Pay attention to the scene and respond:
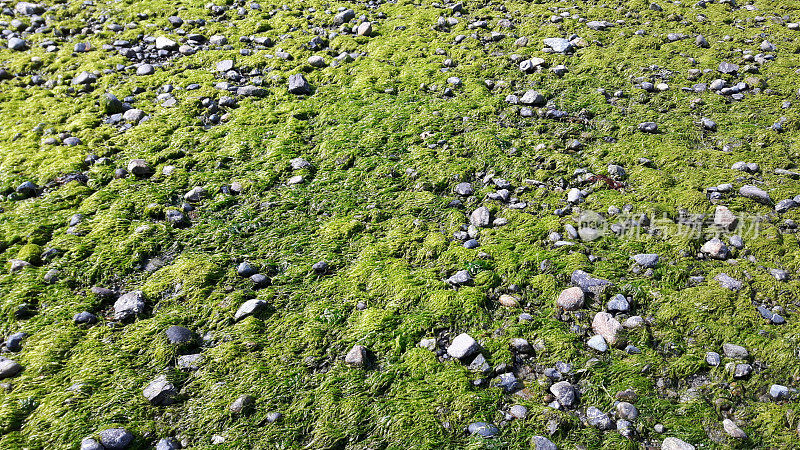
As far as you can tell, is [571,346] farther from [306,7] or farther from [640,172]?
[306,7]

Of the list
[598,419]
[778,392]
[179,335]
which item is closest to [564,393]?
[598,419]

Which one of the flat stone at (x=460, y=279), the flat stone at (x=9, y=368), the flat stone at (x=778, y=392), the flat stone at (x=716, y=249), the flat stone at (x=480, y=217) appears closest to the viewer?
the flat stone at (x=778, y=392)

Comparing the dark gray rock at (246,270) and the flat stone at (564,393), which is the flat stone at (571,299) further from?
the dark gray rock at (246,270)

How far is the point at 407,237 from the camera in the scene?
664cm

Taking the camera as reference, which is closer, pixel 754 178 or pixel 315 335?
pixel 315 335

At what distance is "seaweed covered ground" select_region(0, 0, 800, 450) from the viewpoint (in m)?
4.79

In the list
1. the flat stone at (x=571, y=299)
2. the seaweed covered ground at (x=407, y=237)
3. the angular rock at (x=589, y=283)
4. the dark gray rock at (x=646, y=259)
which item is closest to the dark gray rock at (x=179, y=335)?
the seaweed covered ground at (x=407, y=237)

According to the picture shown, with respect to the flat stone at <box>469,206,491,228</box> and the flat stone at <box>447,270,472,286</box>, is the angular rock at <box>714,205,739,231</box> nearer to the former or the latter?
the flat stone at <box>469,206,491,228</box>

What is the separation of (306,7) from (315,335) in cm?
968

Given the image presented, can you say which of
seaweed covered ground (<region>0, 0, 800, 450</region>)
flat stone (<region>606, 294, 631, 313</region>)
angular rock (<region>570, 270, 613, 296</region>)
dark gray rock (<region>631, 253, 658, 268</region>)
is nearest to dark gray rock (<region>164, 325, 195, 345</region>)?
seaweed covered ground (<region>0, 0, 800, 450</region>)

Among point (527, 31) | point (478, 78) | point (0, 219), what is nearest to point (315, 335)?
point (0, 219)

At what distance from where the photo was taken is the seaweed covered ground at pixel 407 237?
4.79 meters

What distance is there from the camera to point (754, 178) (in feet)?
23.5

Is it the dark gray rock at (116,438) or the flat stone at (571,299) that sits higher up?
the dark gray rock at (116,438)
